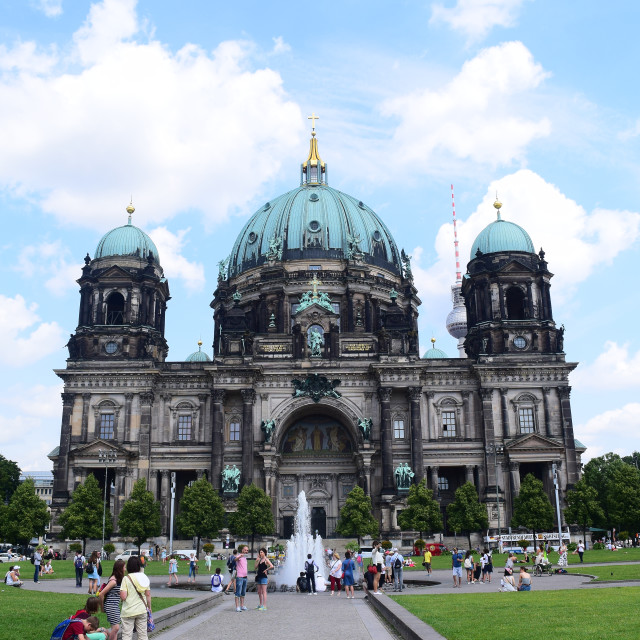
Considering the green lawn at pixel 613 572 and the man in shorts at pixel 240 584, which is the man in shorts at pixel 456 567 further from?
the man in shorts at pixel 240 584

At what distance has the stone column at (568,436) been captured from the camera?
7150cm

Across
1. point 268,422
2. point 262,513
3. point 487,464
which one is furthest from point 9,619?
point 487,464

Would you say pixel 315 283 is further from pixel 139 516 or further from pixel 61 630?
pixel 61 630

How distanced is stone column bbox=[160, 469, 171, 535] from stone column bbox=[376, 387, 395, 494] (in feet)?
65.4

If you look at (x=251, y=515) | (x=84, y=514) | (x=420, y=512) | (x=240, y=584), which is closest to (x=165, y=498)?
(x=84, y=514)

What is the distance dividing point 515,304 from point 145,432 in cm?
3843

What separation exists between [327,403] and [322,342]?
5966 mm

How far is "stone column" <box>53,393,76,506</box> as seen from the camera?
71.1 metres

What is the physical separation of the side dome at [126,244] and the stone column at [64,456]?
15184 mm

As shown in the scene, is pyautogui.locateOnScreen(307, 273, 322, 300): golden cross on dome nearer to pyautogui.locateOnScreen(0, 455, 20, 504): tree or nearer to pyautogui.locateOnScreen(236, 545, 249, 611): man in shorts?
pyautogui.locateOnScreen(0, 455, 20, 504): tree

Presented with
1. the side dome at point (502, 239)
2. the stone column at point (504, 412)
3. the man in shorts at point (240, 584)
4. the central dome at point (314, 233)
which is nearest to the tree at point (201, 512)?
the stone column at point (504, 412)

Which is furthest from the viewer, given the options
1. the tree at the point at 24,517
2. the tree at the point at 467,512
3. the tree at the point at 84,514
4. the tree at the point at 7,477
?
the tree at the point at 7,477

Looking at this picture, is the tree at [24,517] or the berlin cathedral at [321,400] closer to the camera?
the tree at [24,517]

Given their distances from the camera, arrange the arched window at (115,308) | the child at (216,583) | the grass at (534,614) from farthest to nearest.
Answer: the arched window at (115,308) → the child at (216,583) → the grass at (534,614)
